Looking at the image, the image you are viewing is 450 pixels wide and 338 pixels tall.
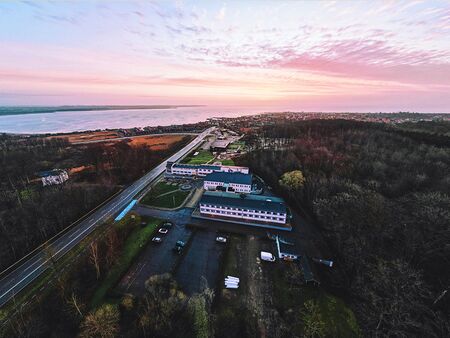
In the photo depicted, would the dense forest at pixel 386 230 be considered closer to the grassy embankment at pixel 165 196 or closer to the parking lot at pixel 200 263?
the parking lot at pixel 200 263

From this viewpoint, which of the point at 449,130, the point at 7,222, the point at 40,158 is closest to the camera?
the point at 7,222

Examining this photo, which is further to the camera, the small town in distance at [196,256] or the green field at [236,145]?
the green field at [236,145]

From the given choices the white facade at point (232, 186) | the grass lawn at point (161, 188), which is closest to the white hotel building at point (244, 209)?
the white facade at point (232, 186)

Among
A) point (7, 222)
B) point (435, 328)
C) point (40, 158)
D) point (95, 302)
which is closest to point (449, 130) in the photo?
point (435, 328)

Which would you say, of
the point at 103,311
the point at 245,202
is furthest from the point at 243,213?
the point at 103,311

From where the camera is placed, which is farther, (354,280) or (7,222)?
(7,222)

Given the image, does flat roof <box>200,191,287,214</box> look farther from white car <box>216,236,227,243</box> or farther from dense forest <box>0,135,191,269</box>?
dense forest <box>0,135,191,269</box>

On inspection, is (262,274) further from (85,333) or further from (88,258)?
(88,258)
